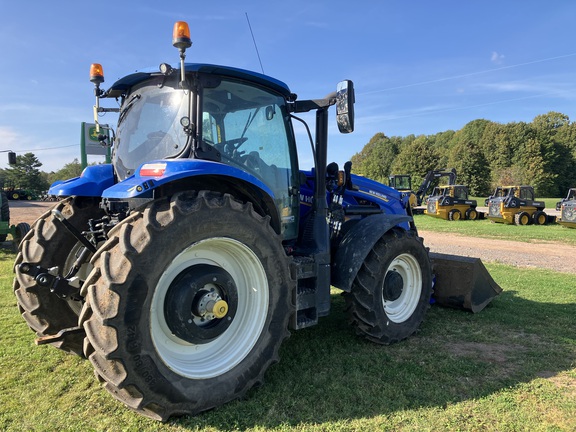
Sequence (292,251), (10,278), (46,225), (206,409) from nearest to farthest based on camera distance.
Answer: (206,409), (46,225), (292,251), (10,278)

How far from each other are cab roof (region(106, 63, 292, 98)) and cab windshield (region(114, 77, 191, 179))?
8 centimetres

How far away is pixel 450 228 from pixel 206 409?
1869 cm

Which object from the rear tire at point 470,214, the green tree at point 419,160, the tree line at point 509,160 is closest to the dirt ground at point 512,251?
the rear tire at point 470,214

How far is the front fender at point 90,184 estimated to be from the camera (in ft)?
12.4

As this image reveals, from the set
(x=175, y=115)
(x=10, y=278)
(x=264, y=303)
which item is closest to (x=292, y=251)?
(x=264, y=303)

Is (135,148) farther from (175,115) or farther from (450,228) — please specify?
(450,228)

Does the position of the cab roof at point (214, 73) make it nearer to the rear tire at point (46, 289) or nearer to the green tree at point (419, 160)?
the rear tire at point (46, 289)

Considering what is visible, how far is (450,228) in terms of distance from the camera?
19.6 metres

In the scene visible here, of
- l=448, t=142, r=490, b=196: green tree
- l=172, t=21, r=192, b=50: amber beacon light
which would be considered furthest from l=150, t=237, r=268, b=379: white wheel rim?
l=448, t=142, r=490, b=196: green tree

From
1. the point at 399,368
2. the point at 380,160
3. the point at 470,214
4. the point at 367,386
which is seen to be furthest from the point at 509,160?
the point at 367,386

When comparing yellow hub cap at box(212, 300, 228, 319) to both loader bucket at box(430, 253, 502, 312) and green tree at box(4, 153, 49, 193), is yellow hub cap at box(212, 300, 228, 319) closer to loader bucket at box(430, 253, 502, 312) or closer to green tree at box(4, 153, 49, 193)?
loader bucket at box(430, 253, 502, 312)

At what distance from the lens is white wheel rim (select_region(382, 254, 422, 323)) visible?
181 inches

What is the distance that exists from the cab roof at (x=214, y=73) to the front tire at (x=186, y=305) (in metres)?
1.03

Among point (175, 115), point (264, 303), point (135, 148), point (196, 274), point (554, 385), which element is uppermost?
point (175, 115)
